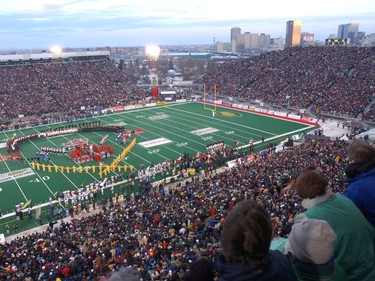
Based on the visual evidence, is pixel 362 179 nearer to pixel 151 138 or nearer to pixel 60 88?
pixel 151 138

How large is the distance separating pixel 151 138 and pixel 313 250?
30849mm

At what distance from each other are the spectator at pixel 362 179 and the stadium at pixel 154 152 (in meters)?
0.61

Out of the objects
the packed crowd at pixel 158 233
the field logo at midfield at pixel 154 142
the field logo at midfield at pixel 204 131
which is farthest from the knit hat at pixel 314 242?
the field logo at midfield at pixel 204 131

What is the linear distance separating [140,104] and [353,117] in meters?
26.9

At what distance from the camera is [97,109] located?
45344mm

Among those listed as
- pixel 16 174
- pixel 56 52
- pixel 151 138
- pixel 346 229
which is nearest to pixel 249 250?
pixel 346 229

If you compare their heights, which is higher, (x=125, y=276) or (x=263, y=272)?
(x=263, y=272)

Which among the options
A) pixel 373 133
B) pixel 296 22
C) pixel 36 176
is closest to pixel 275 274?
pixel 36 176

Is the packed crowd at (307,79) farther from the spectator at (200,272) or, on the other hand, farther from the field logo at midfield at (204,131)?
the spectator at (200,272)

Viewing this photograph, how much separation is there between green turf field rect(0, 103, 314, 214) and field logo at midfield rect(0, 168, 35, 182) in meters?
0.13

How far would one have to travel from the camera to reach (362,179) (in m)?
2.85

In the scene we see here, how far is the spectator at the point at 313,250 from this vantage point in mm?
1946

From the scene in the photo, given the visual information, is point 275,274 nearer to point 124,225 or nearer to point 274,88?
point 124,225

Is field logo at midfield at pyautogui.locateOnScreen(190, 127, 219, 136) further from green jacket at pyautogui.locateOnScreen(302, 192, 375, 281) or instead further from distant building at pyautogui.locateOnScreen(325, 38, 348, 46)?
distant building at pyautogui.locateOnScreen(325, 38, 348, 46)
